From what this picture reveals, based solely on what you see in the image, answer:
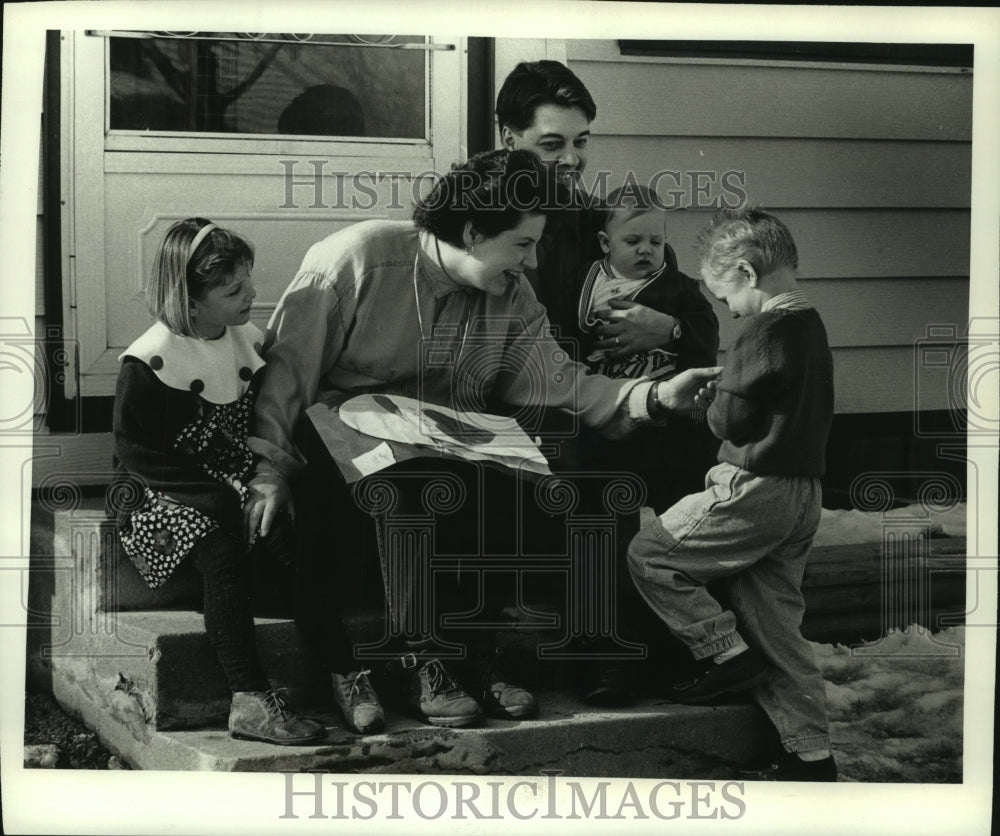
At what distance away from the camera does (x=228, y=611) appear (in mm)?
3596

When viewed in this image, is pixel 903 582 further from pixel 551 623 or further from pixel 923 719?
pixel 551 623

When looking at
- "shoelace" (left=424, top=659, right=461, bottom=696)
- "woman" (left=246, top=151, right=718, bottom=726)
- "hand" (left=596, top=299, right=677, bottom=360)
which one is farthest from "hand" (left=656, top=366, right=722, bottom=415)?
"shoelace" (left=424, top=659, right=461, bottom=696)

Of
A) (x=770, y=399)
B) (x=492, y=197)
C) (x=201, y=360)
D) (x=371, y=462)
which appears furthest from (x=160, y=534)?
(x=770, y=399)

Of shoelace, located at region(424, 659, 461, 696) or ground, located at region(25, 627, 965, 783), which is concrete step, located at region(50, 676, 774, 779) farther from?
ground, located at region(25, 627, 965, 783)

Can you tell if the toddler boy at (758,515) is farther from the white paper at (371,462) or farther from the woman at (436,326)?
the white paper at (371,462)

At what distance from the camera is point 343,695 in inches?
144

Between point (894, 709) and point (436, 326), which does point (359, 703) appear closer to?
point (436, 326)

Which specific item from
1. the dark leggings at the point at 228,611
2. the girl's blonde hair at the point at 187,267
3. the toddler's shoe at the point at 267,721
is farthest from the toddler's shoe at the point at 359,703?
the girl's blonde hair at the point at 187,267

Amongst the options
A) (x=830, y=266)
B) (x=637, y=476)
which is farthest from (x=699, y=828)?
(x=830, y=266)

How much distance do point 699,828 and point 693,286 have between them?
1496 mm

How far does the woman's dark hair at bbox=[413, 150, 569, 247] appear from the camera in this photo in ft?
12.2

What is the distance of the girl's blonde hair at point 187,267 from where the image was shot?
145 inches

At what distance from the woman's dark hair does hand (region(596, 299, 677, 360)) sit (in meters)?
0.33

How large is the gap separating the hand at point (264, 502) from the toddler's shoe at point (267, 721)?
1.40ft
